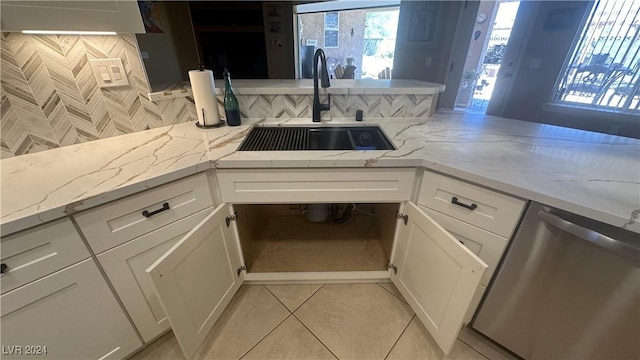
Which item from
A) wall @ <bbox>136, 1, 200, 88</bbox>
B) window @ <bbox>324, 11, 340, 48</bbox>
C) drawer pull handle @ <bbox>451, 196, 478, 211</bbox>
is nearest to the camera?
drawer pull handle @ <bbox>451, 196, 478, 211</bbox>

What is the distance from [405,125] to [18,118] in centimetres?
179

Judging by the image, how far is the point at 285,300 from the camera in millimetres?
1327

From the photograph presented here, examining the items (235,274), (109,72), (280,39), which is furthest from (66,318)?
(280,39)

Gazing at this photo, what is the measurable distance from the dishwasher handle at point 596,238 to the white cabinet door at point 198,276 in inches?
47.4

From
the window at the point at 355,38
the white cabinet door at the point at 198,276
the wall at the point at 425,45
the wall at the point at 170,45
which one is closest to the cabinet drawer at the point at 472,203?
the white cabinet door at the point at 198,276

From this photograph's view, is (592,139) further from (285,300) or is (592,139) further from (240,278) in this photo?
(240,278)

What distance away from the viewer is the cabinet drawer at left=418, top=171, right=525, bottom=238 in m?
0.82

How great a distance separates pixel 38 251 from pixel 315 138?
112cm

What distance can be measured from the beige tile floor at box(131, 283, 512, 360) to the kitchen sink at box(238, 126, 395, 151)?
83cm

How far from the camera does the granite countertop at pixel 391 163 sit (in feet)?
2.28

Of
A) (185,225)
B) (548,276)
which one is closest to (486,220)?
(548,276)

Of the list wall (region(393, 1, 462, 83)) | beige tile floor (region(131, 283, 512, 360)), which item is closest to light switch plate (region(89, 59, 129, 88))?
beige tile floor (region(131, 283, 512, 360))

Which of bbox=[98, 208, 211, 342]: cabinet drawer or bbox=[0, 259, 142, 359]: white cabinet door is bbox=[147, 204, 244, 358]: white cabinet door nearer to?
bbox=[98, 208, 211, 342]: cabinet drawer

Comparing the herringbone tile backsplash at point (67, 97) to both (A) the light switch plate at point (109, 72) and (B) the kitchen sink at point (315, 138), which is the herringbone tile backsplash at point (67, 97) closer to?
(A) the light switch plate at point (109, 72)
